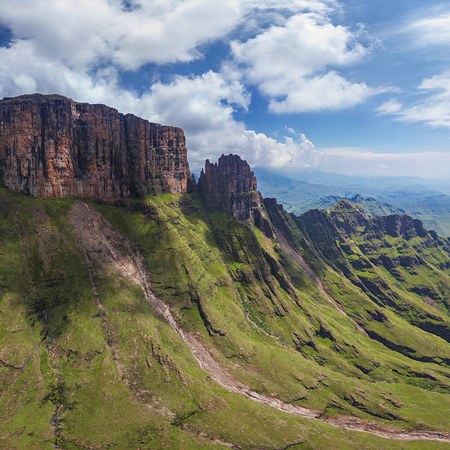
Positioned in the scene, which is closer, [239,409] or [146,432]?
[146,432]

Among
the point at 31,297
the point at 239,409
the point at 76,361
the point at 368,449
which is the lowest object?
the point at 368,449

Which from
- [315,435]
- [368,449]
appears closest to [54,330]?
[315,435]

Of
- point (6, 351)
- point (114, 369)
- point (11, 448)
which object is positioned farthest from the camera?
point (114, 369)

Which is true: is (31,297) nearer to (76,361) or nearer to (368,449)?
(76,361)

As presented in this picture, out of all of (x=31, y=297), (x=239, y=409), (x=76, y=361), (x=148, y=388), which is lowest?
(x=239, y=409)

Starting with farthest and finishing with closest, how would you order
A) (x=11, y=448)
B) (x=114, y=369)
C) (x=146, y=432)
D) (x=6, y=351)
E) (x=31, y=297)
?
(x=31, y=297) < (x=114, y=369) < (x=6, y=351) < (x=146, y=432) < (x=11, y=448)

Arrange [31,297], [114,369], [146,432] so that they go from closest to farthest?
[146,432] → [114,369] → [31,297]

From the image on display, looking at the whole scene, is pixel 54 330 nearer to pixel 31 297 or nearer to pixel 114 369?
pixel 31 297

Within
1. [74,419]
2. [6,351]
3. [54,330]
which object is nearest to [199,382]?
[74,419]

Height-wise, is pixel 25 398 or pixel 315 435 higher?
pixel 25 398
